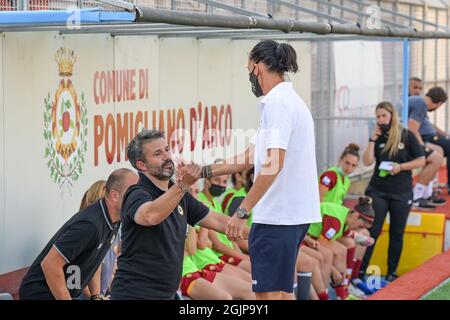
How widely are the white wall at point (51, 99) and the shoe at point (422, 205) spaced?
170 inches

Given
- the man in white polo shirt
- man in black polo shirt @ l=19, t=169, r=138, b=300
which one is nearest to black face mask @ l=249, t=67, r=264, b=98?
the man in white polo shirt

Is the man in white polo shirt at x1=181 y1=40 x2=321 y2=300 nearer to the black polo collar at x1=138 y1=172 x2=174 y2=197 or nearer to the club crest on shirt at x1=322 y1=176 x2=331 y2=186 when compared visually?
the black polo collar at x1=138 y1=172 x2=174 y2=197

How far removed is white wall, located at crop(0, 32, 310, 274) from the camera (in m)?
7.05

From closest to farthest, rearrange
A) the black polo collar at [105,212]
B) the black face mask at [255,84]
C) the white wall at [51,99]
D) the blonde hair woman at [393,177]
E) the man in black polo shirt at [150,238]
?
1. the black face mask at [255,84]
2. the man in black polo shirt at [150,238]
3. the black polo collar at [105,212]
4. the white wall at [51,99]
5. the blonde hair woman at [393,177]

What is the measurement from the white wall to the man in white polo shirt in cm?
228

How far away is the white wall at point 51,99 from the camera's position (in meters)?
7.05

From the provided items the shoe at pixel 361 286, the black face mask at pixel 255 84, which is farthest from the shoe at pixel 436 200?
the black face mask at pixel 255 84

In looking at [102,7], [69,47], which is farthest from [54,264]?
[69,47]

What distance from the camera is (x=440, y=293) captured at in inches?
346

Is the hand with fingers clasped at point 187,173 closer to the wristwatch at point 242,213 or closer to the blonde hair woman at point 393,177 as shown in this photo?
the wristwatch at point 242,213

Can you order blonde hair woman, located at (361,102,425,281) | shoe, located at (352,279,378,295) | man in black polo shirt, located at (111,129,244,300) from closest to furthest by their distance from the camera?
man in black polo shirt, located at (111,129,244,300) < shoe, located at (352,279,378,295) < blonde hair woman, located at (361,102,425,281)
